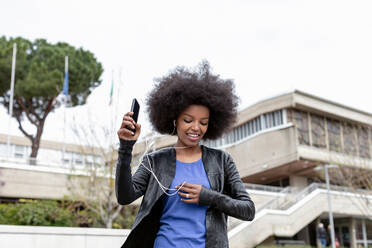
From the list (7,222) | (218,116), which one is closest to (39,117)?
(7,222)

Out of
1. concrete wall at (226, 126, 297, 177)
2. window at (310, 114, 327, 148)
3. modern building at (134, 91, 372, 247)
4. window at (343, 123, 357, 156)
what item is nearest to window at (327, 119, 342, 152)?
modern building at (134, 91, 372, 247)

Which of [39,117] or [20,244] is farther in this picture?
[39,117]

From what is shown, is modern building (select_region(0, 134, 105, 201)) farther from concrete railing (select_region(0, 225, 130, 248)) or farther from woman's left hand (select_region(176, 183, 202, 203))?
woman's left hand (select_region(176, 183, 202, 203))

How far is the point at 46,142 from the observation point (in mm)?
52219

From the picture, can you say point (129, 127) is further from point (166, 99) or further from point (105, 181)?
point (105, 181)

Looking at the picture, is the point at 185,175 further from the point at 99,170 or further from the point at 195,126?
the point at 99,170

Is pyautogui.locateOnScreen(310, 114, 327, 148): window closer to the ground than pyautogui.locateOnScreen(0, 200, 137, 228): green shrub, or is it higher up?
higher up

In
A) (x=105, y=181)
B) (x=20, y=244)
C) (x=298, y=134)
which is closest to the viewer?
(x=20, y=244)

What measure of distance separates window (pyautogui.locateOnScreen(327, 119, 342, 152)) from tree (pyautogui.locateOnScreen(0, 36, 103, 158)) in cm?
1763

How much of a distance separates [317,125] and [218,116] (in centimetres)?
3082

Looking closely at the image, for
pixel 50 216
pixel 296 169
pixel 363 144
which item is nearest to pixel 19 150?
pixel 296 169

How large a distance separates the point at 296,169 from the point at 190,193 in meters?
31.5

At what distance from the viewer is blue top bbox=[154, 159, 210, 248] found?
6.85ft

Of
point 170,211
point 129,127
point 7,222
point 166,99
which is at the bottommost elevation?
point 7,222
